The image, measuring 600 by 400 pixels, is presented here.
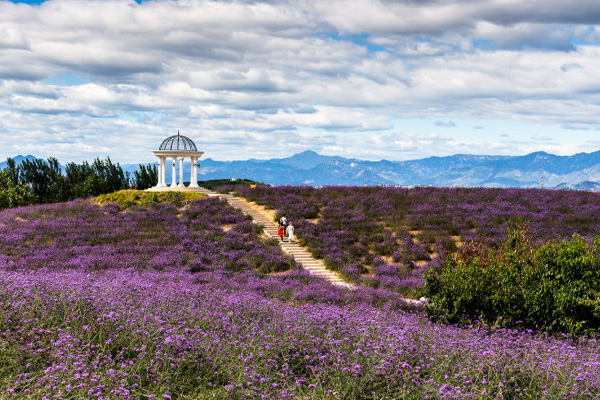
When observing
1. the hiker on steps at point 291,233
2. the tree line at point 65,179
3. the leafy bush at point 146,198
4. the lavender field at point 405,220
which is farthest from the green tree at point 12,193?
the hiker on steps at point 291,233

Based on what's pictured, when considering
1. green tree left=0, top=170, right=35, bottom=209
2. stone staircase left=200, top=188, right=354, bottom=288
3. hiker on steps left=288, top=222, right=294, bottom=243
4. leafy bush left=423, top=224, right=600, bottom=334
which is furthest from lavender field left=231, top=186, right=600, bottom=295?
green tree left=0, top=170, right=35, bottom=209

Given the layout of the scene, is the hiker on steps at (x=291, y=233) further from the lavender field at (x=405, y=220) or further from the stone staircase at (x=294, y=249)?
the lavender field at (x=405, y=220)

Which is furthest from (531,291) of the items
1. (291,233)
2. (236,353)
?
(291,233)

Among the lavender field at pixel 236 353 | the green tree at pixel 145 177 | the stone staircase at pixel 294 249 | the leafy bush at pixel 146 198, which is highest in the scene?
the green tree at pixel 145 177

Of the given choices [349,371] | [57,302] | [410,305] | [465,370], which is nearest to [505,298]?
[410,305]

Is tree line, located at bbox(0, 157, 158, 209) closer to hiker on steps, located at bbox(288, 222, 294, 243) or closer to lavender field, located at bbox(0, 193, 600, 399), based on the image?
hiker on steps, located at bbox(288, 222, 294, 243)

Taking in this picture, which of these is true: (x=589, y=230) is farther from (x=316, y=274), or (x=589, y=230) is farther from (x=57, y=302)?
(x=57, y=302)

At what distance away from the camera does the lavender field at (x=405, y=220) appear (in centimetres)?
2797

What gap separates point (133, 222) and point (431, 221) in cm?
1923

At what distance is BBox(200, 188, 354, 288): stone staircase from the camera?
26.2 m

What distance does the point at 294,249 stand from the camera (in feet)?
99.2

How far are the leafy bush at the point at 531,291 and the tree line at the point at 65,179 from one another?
137 ft

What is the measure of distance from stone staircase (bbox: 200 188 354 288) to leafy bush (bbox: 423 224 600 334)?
696cm

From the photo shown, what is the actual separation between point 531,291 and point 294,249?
16596mm
